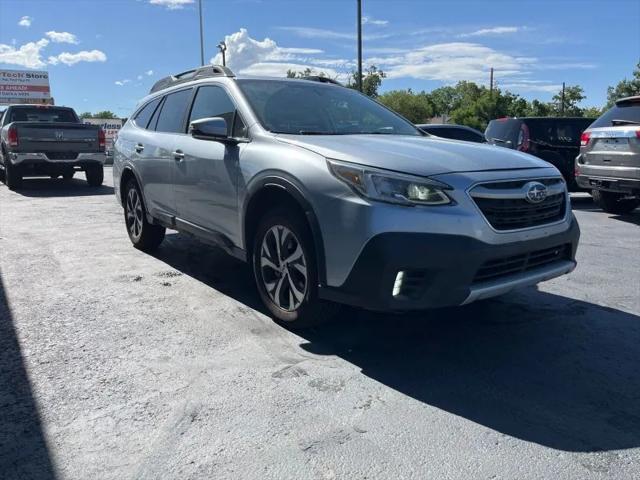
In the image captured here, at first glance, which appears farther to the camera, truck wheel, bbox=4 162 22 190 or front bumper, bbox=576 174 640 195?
truck wheel, bbox=4 162 22 190

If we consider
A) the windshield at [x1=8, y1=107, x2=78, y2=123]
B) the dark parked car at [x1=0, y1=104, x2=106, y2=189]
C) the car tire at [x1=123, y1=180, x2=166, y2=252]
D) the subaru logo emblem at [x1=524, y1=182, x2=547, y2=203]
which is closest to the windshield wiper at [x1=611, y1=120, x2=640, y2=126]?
the subaru logo emblem at [x1=524, y1=182, x2=547, y2=203]

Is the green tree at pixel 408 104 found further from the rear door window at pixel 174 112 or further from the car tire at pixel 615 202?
the rear door window at pixel 174 112

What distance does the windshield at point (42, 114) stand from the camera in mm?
14602

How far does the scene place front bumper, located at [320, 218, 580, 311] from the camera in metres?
3.18

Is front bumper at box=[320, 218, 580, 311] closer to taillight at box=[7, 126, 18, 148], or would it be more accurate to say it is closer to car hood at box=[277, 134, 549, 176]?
car hood at box=[277, 134, 549, 176]

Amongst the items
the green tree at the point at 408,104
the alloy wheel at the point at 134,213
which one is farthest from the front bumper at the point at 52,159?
the green tree at the point at 408,104

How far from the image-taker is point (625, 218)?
937 cm

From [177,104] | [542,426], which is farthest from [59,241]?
[542,426]

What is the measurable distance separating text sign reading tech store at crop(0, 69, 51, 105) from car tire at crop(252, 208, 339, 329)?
5072cm

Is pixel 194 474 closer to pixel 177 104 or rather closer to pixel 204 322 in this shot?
pixel 204 322

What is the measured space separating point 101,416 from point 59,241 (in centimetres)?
499

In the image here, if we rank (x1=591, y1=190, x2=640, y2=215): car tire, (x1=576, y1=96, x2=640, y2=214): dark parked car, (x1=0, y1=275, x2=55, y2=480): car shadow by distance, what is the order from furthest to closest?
(x1=591, y1=190, x2=640, y2=215): car tire → (x1=576, y1=96, x2=640, y2=214): dark parked car → (x1=0, y1=275, x2=55, y2=480): car shadow

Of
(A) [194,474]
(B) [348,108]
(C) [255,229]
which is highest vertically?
(B) [348,108]

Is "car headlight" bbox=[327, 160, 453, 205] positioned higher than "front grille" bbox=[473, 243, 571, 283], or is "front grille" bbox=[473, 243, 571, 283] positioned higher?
"car headlight" bbox=[327, 160, 453, 205]
